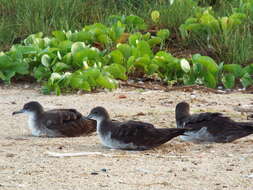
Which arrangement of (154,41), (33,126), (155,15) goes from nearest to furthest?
1. (33,126)
2. (154,41)
3. (155,15)

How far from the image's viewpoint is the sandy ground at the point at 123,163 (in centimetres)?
634

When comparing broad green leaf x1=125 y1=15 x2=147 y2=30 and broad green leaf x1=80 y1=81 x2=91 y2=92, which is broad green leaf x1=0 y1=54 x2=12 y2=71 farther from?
broad green leaf x1=125 y1=15 x2=147 y2=30

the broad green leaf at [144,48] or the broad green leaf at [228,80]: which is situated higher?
the broad green leaf at [144,48]

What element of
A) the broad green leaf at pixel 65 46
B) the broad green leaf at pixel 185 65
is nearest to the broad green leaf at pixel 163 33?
the broad green leaf at pixel 185 65

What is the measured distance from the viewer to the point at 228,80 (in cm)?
1160

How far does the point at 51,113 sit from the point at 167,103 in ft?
6.55

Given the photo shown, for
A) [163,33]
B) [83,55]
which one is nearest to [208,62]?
[163,33]

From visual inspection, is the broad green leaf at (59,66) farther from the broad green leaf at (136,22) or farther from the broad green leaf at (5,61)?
the broad green leaf at (136,22)

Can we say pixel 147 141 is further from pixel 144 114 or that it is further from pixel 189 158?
pixel 144 114

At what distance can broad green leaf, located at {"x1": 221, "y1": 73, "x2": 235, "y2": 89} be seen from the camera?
11.5 meters

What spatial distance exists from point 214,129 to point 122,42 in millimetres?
4826

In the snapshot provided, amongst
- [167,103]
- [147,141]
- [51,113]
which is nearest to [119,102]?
[167,103]

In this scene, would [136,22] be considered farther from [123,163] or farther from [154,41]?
[123,163]

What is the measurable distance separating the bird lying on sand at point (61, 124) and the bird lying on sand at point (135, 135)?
0.79m
